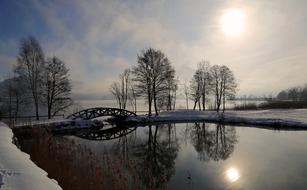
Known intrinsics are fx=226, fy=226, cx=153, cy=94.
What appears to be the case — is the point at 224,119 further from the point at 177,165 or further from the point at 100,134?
the point at 177,165

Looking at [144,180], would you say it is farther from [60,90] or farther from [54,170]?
[60,90]

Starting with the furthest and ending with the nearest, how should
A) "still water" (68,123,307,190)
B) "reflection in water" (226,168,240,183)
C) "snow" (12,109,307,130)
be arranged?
1. "snow" (12,109,307,130)
2. "reflection in water" (226,168,240,183)
3. "still water" (68,123,307,190)

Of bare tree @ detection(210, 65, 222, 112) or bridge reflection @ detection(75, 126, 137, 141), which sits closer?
bridge reflection @ detection(75, 126, 137, 141)

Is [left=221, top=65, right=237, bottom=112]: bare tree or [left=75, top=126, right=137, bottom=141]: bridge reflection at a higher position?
[left=221, top=65, right=237, bottom=112]: bare tree

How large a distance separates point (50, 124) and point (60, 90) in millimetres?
9968

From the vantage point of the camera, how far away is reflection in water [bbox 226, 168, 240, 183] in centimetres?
973

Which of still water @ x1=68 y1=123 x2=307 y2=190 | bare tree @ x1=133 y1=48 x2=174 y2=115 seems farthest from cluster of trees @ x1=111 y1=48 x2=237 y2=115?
still water @ x1=68 y1=123 x2=307 y2=190

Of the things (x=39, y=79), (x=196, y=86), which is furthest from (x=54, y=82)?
(x=196, y=86)

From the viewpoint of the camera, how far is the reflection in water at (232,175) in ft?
31.9

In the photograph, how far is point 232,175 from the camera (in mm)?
10258

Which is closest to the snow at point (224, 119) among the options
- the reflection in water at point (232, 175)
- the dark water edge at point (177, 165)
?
the dark water edge at point (177, 165)

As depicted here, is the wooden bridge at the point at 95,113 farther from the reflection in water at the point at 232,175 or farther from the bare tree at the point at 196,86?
the reflection in water at the point at 232,175

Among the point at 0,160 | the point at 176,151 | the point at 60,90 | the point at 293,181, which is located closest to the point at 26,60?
the point at 60,90

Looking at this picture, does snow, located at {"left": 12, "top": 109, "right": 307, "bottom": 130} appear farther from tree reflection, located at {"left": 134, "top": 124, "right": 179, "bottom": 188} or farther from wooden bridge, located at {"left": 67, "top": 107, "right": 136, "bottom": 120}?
tree reflection, located at {"left": 134, "top": 124, "right": 179, "bottom": 188}
